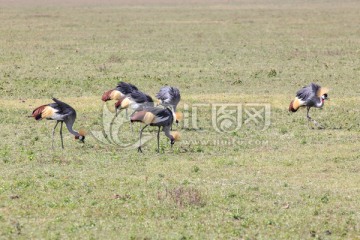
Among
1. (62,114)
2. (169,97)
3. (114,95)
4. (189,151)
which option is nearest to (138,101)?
(169,97)

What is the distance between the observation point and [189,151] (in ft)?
48.4

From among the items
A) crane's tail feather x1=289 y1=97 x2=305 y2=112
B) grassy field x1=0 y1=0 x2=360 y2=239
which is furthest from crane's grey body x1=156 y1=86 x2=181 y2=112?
crane's tail feather x1=289 y1=97 x2=305 y2=112

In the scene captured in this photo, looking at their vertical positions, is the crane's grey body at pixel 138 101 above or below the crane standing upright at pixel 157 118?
above

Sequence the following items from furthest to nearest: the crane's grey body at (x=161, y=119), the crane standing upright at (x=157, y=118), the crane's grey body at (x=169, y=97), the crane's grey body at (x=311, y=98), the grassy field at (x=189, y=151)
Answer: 1. the crane's grey body at (x=311, y=98)
2. the crane's grey body at (x=169, y=97)
3. the crane's grey body at (x=161, y=119)
4. the crane standing upright at (x=157, y=118)
5. the grassy field at (x=189, y=151)

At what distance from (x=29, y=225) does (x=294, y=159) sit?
18.3 ft

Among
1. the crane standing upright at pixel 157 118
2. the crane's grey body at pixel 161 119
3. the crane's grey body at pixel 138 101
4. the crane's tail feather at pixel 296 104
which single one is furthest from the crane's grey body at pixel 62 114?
the crane's tail feather at pixel 296 104

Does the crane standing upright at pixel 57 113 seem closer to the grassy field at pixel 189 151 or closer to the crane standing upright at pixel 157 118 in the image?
the grassy field at pixel 189 151

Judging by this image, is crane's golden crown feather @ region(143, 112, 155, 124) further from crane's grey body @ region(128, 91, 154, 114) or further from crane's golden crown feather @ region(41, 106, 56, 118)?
crane's grey body @ region(128, 91, 154, 114)

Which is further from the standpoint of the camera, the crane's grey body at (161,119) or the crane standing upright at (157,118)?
the crane's grey body at (161,119)

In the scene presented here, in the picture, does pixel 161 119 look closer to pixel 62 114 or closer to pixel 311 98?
Answer: pixel 62 114

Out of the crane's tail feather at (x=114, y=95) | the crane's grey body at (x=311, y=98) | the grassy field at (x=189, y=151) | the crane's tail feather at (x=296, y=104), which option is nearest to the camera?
the grassy field at (x=189, y=151)

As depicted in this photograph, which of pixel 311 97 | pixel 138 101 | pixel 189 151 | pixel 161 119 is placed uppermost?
pixel 311 97

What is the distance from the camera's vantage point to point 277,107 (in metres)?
19.3

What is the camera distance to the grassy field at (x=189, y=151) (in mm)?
→ 10195
